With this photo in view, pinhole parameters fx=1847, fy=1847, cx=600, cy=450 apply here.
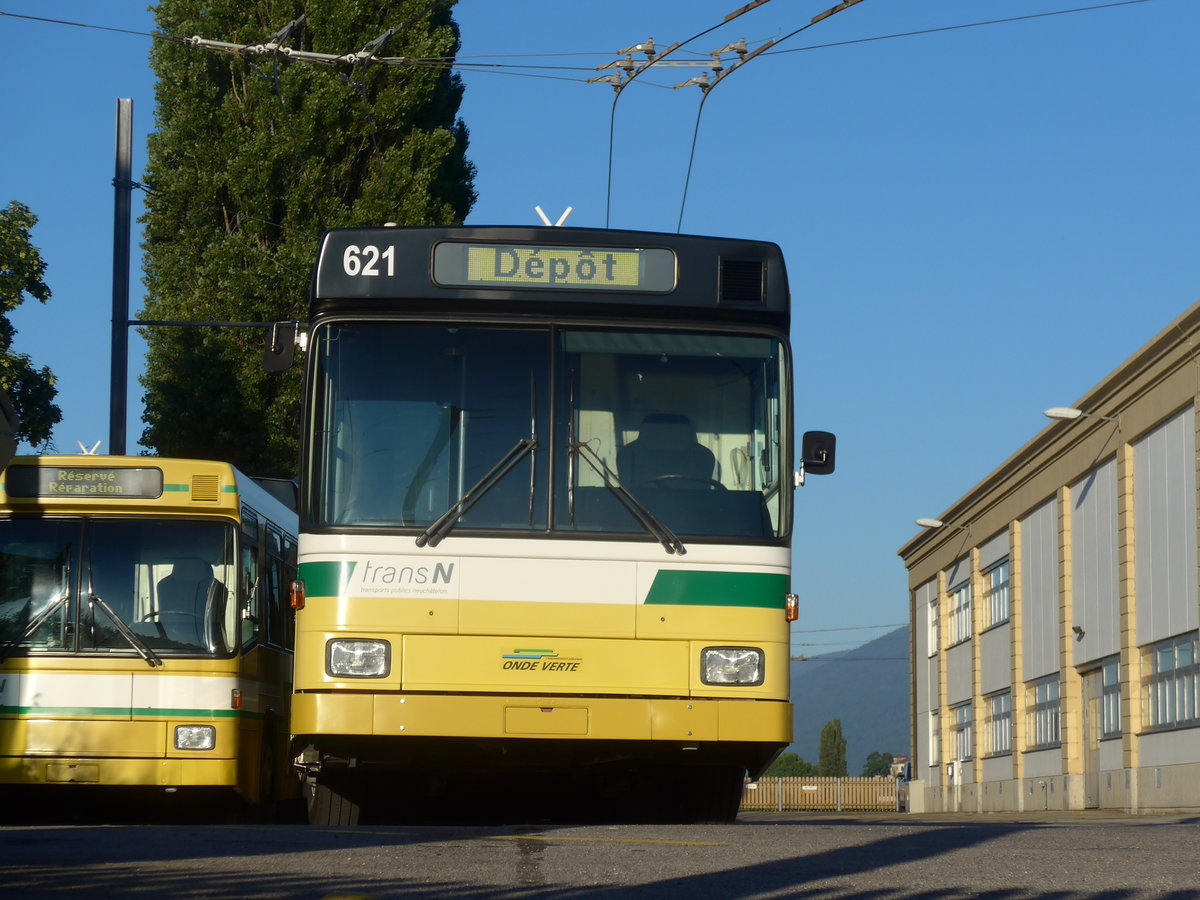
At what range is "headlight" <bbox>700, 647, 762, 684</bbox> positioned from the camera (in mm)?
10305

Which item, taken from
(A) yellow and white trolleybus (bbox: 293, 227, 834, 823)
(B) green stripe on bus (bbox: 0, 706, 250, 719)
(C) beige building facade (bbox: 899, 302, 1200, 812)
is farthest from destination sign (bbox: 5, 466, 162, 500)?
(C) beige building facade (bbox: 899, 302, 1200, 812)

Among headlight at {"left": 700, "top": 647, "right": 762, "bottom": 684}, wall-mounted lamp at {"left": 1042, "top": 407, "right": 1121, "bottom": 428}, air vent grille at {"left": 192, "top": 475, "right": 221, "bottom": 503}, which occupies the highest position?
wall-mounted lamp at {"left": 1042, "top": 407, "right": 1121, "bottom": 428}

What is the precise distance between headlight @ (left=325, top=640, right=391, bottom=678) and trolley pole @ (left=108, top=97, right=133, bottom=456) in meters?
10.7

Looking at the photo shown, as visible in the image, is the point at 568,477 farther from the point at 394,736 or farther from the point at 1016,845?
the point at 1016,845

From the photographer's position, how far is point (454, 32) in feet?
98.8

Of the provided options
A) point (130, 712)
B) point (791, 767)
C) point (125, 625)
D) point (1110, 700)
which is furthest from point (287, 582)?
point (791, 767)

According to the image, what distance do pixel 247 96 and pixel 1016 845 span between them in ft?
74.6

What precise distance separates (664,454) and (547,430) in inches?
26.8

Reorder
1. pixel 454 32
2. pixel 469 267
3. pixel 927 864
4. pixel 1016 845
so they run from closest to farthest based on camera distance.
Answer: pixel 927 864 → pixel 1016 845 → pixel 469 267 → pixel 454 32

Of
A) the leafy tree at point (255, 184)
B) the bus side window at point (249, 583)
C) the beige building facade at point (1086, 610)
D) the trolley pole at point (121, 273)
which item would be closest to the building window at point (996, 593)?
the beige building facade at point (1086, 610)

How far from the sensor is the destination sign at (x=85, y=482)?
13.4m

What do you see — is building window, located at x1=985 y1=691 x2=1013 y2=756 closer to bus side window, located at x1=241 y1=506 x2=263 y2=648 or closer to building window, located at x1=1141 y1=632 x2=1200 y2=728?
building window, located at x1=1141 y1=632 x2=1200 y2=728

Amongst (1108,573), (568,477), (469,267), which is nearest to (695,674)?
(568,477)

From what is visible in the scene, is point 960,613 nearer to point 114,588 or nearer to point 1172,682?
point 1172,682
